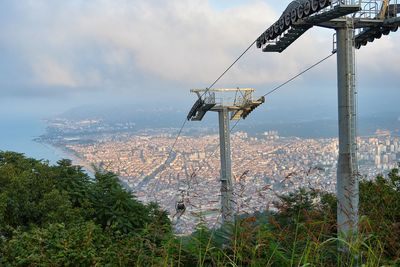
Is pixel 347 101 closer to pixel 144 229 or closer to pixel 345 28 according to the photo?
pixel 345 28

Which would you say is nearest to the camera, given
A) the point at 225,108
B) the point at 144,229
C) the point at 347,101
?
the point at 144,229

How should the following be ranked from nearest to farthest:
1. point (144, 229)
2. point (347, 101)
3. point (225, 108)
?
point (144, 229) → point (347, 101) → point (225, 108)

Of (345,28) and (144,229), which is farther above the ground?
(345,28)

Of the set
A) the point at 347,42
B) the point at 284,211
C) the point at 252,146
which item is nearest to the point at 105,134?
the point at 252,146

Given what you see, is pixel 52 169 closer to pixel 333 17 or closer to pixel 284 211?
pixel 333 17

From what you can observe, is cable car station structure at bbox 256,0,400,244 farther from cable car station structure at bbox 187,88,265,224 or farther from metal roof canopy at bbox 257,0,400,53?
cable car station structure at bbox 187,88,265,224

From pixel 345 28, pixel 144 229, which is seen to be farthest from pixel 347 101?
pixel 144 229

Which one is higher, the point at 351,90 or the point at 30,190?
the point at 351,90

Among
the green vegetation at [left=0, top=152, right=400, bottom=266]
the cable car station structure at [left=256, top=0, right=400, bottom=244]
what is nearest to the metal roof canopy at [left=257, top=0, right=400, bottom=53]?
the cable car station structure at [left=256, top=0, right=400, bottom=244]
